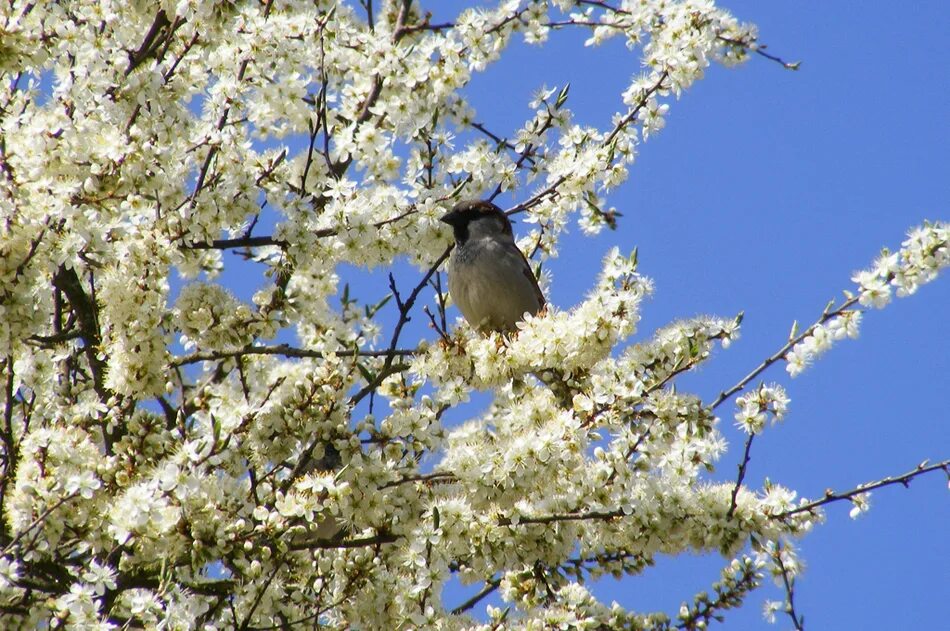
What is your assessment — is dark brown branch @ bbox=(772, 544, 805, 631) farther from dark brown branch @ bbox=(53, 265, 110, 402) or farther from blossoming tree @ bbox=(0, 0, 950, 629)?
dark brown branch @ bbox=(53, 265, 110, 402)

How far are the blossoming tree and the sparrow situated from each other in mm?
768

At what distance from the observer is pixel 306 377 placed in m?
4.62

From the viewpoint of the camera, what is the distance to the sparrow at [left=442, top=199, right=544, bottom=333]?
20.9 ft

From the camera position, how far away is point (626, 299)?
4.09m

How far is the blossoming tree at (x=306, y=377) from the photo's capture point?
4059 millimetres

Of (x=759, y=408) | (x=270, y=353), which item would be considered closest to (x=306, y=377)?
(x=270, y=353)

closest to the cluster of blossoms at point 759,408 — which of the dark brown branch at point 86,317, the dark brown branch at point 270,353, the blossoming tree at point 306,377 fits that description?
the blossoming tree at point 306,377

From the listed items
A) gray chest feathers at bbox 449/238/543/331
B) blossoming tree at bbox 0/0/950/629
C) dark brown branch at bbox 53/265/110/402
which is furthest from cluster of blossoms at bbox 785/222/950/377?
dark brown branch at bbox 53/265/110/402

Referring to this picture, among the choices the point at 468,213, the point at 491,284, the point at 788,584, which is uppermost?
the point at 468,213

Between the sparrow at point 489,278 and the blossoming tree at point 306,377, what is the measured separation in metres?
0.77

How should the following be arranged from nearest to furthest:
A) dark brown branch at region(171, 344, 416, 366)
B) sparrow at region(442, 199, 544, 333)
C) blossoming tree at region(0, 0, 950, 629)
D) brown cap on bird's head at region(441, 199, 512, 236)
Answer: blossoming tree at region(0, 0, 950, 629)
dark brown branch at region(171, 344, 416, 366)
brown cap on bird's head at region(441, 199, 512, 236)
sparrow at region(442, 199, 544, 333)

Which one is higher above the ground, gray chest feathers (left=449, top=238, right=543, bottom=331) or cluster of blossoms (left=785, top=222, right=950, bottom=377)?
gray chest feathers (left=449, top=238, right=543, bottom=331)

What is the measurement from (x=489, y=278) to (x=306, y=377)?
6.38ft

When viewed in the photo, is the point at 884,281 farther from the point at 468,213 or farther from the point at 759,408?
the point at 468,213
